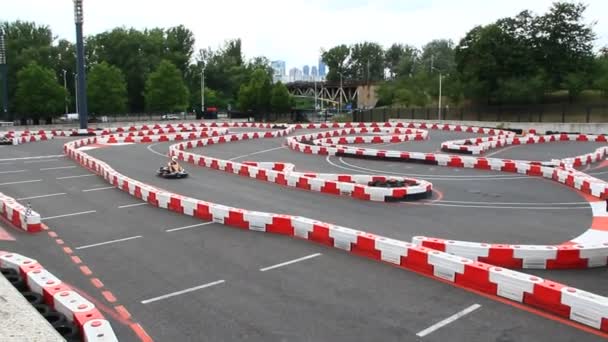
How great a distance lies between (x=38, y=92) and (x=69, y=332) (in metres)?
63.5

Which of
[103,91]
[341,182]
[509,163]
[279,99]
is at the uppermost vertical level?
[103,91]

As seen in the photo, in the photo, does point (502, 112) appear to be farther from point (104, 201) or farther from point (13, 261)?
point (13, 261)

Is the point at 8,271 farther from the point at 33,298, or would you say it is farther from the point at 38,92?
the point at 38,92

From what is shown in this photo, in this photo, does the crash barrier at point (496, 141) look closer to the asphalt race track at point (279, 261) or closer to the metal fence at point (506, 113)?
the asphalt race track at point (279, 261)

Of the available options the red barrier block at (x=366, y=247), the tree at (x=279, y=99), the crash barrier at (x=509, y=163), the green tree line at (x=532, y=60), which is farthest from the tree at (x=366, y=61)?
the red barrier block at (x=366, y=247)

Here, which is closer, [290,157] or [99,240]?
[99,240]

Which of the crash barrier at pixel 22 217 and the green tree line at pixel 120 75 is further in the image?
the green tree line at pixel 120 75

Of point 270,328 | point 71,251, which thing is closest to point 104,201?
point 71,251

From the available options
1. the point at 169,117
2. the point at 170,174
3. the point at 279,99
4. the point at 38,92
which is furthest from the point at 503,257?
the point at 169,117

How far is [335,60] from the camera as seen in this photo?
481ft

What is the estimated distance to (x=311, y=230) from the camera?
1147 centimetres

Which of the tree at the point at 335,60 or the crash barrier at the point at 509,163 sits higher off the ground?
the tree at the point at 335,60

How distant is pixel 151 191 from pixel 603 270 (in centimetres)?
1165

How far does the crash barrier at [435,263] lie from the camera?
731 centimetres
